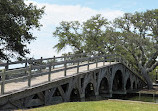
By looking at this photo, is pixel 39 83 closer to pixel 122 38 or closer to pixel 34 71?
pixel 34 71

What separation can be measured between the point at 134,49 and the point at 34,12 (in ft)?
57.2

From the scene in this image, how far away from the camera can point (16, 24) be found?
60.7ft

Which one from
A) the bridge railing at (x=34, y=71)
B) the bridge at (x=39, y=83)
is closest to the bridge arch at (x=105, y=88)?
the bridge at (x=39, y=83)

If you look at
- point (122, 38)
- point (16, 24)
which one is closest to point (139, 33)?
point (122, 38)

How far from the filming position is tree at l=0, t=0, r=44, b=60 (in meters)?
17.8

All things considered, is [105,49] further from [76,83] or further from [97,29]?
[76,83]

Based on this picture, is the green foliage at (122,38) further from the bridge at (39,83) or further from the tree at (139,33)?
the bridge at (39,83)

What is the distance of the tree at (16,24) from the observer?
17.8m

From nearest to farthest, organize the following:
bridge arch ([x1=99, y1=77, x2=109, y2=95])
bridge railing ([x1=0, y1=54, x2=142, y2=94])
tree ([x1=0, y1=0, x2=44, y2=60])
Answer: bridge railing ([x1=0, y1=54, x2=142, y2=94]), tree ([x1=0, y1=0, x2=44, y2=60]), bridge arch ([x1=99, y1=77, x2=109, y2=95])

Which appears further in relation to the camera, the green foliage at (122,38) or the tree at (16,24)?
the green foliage at (122,38)

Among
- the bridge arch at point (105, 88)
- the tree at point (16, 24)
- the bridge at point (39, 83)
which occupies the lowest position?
the bridge arch at point (105, 88)

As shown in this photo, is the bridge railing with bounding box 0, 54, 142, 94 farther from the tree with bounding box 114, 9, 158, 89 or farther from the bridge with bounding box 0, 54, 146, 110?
the tree with bounding box 114, 9, 158, 89

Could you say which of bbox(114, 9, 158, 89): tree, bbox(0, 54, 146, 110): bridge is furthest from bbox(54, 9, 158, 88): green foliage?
bbox(0, 54, 146, 110): bridge

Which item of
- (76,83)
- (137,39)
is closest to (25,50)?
(76,83)
